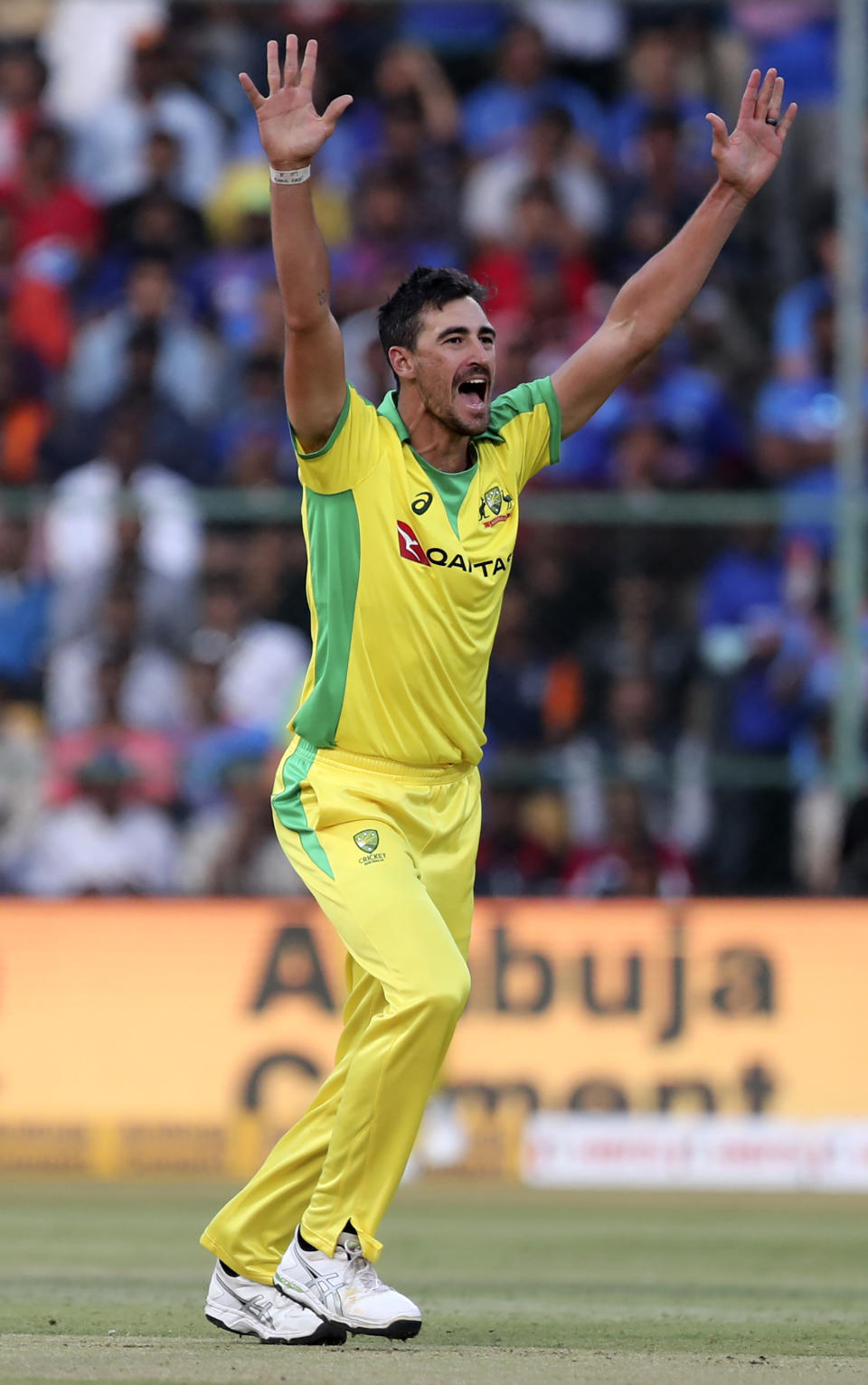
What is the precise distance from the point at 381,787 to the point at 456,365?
3.35 ft

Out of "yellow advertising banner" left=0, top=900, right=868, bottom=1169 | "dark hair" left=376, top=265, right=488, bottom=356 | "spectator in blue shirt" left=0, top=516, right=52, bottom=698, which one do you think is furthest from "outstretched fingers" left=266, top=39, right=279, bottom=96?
"spectator in blue shirt" left=0, top=516, right=52, bottom=698

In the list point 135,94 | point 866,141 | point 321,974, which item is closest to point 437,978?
point 321,974

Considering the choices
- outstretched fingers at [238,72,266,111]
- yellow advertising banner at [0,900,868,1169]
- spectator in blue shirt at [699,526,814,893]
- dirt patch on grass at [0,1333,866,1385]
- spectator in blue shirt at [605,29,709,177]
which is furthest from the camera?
spectator in blue shirt at [605,29,709,177]

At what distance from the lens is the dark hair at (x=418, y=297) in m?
5.54

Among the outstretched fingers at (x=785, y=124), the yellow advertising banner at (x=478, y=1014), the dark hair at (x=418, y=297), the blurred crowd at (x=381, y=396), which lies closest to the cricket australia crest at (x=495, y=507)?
the dark hair at (x=418, y=297)

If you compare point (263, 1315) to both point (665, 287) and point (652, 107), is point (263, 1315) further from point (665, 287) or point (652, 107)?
point (652, 107)

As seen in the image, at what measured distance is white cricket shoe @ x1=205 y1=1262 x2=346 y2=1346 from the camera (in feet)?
17.4

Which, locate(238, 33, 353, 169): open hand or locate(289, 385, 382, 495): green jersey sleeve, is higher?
locate(238, 33, 353, 169): open hand

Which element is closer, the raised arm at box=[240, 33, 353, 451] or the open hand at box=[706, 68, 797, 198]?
the raised arm at box=[240, 33, 353, 451]

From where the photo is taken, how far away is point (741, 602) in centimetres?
1190

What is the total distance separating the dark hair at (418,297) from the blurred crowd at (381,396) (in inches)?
233

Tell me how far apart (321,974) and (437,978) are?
5554 millimetres

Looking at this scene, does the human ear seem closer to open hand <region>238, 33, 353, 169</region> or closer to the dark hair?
the dark hair

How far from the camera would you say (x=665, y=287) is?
5891 millimetres
